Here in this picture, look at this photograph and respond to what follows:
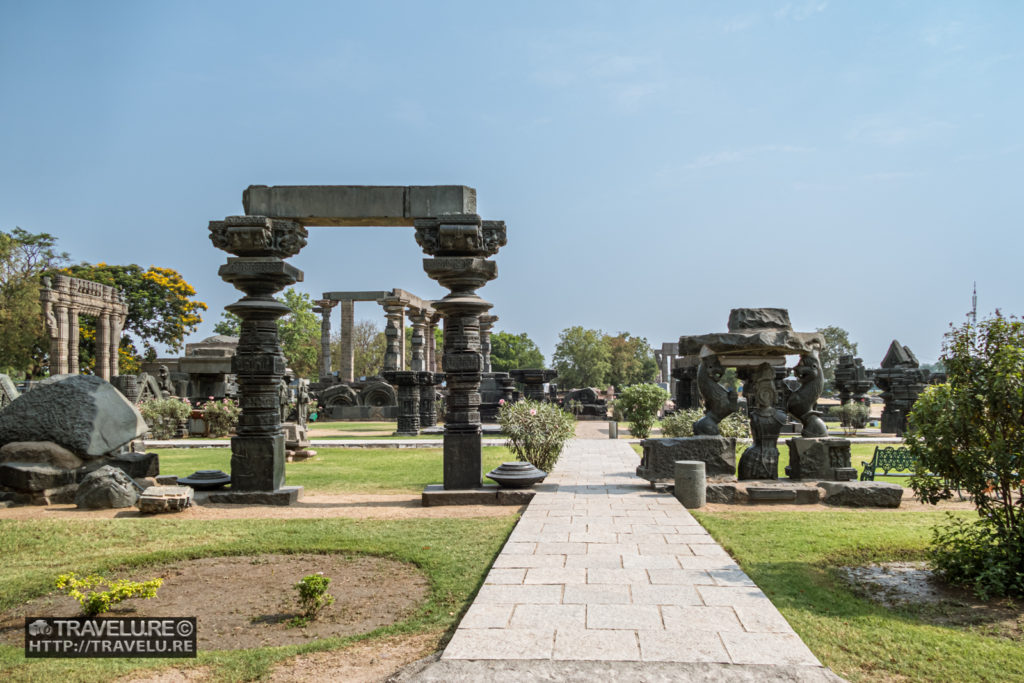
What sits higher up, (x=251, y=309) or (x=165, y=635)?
(x=251, y=309)

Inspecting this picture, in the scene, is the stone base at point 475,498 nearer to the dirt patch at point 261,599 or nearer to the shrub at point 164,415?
the dirt patch at point 261,599

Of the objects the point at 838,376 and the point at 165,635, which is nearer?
the point at 165,635

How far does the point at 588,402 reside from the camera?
1384 inches

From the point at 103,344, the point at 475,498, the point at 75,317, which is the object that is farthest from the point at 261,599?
the point at 103,344

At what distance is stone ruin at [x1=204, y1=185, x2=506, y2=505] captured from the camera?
9.29 meters

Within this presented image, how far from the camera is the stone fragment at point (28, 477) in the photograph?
9148 mm

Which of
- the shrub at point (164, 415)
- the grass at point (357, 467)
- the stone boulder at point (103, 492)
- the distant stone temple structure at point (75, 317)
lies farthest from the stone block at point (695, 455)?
the distant stone temple structure at point (75, 317)

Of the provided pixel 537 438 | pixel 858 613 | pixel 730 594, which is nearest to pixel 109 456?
pixel 537 438

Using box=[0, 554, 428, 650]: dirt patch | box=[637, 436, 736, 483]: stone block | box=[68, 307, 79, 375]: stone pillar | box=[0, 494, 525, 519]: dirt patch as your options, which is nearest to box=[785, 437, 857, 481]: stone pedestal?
box=[637, 436, 736, 483]: stone block

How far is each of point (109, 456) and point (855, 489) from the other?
1067 cm

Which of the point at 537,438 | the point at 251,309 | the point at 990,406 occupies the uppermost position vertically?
the point at 251,309

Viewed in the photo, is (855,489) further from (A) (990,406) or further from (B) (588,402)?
(B) (588,402)

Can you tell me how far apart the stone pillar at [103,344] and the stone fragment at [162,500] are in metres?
31.7

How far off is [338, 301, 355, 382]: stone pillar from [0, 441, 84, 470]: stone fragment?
32645 mm
